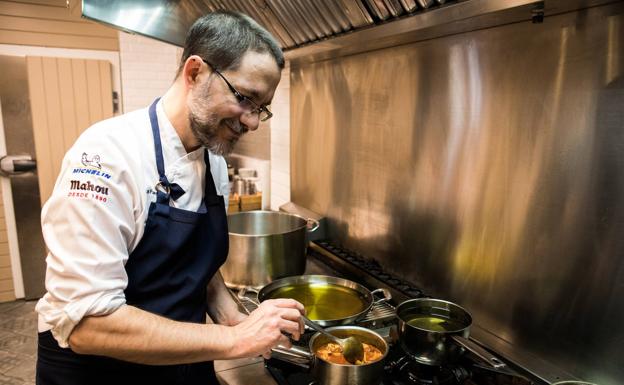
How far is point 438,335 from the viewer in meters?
1.02

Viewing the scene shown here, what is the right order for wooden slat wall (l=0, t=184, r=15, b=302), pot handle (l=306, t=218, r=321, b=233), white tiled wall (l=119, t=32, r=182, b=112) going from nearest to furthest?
pot handle (l=306, t=218, r=321, b=233), wooden slat wall (l=0, t=184, r=15, b=302), white tiled wall (l=119, t=32, r=182, b=112)

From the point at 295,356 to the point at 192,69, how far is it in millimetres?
744

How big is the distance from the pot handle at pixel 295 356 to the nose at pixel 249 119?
567mm

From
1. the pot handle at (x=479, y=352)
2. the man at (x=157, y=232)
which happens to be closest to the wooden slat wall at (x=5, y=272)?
the man at (x=157, y=232)

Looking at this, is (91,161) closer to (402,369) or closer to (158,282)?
(158,282)

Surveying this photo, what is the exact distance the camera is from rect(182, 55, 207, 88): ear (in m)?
0.96

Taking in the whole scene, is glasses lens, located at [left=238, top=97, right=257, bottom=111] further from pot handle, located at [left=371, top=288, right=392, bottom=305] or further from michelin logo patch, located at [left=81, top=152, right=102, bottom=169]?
pot handle, located at [left=371, top=288, right=392, bottom=305]

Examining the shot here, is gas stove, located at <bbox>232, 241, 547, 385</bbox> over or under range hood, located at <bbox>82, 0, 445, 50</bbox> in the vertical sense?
under

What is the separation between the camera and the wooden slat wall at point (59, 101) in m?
3.37

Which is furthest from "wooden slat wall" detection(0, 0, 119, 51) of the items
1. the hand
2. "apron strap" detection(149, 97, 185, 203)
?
the hand

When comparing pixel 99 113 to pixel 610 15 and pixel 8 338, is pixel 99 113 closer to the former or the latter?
pixel 8 338

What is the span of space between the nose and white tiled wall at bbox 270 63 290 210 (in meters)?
1.53

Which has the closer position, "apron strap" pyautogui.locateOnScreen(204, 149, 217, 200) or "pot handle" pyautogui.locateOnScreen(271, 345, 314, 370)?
"pot handle" pyautogui.locateOnScreen(271, 345, 314, 370)

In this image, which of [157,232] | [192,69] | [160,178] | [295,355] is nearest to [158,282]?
[157,232]
